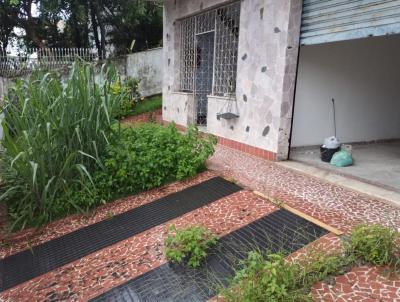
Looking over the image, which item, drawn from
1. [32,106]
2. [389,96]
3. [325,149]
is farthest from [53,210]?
[389,96]

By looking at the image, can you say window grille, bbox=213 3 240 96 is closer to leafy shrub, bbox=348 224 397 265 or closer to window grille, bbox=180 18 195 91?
window grille, bbox=180 18 195 91

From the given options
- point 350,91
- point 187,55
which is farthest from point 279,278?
point 187,55

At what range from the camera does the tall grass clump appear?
3.10 metres

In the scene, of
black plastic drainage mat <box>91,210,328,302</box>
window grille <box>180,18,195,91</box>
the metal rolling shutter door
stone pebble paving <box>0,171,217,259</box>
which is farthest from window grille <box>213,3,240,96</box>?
black plastic drainage mat <box>91,210,328,302</box>

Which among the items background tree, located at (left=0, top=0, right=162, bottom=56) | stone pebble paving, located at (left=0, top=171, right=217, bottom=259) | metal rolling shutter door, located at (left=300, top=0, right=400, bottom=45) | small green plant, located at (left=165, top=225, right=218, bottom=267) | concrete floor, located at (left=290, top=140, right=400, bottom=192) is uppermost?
background tree, located at (left=0, top=0, right=162, bottom=56)

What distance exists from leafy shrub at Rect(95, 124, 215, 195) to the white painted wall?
1.68 meters

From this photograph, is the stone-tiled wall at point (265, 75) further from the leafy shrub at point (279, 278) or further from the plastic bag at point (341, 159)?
the leafy shrub at point (279, 278)

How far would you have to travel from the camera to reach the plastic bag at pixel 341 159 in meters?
4.20

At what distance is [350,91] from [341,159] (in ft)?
4.85

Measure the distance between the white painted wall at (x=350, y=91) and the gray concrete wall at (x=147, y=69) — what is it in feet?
20.9

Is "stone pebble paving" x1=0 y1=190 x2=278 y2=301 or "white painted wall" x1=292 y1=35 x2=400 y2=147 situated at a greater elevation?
"white painted wall" x1=292 y1=35 x2=400 y2=147

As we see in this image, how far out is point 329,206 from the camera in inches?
115

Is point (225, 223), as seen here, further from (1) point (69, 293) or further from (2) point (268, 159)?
(2) point (268, 159)

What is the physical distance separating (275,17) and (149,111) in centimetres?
556
